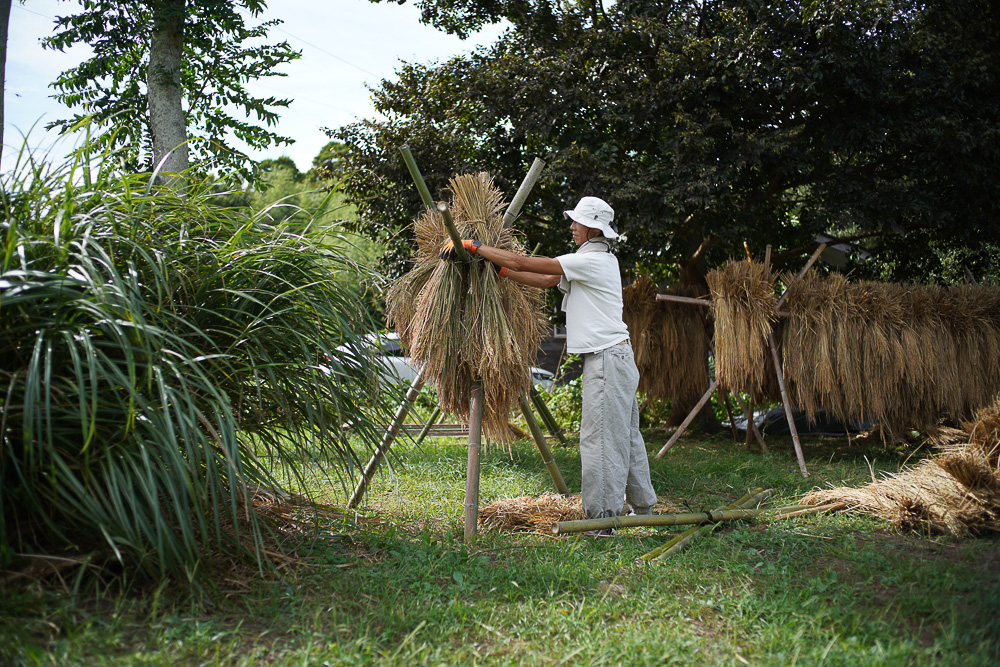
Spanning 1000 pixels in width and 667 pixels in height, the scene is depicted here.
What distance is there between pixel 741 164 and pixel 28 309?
5.47 metres

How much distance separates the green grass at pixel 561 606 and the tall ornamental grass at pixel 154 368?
25 centimetres

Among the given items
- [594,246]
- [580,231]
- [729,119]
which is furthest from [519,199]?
[729,119]

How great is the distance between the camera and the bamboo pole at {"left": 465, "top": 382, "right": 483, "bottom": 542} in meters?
3.70

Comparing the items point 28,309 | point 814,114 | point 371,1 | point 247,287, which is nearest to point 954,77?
point 814,114

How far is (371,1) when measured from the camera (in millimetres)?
8047

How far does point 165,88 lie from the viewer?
4.94 m

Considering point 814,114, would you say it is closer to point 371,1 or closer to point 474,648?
point 371,1

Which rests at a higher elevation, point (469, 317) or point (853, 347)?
point (469, 317)

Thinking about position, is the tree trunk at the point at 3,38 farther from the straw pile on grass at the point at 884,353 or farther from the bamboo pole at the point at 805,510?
the straw pile on grass at the point at 884,353

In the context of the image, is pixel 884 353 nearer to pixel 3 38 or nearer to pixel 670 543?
pixel 670 543

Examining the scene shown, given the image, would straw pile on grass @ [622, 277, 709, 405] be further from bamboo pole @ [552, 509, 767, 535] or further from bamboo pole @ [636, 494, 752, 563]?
bamboo pole @ [636, 494, 752, 563]

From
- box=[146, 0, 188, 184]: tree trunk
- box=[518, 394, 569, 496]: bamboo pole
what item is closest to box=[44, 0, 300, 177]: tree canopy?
box=[146, 0, 188, 184]: tree trunk

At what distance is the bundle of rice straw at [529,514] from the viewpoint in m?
4.09

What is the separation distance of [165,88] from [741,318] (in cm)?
493
